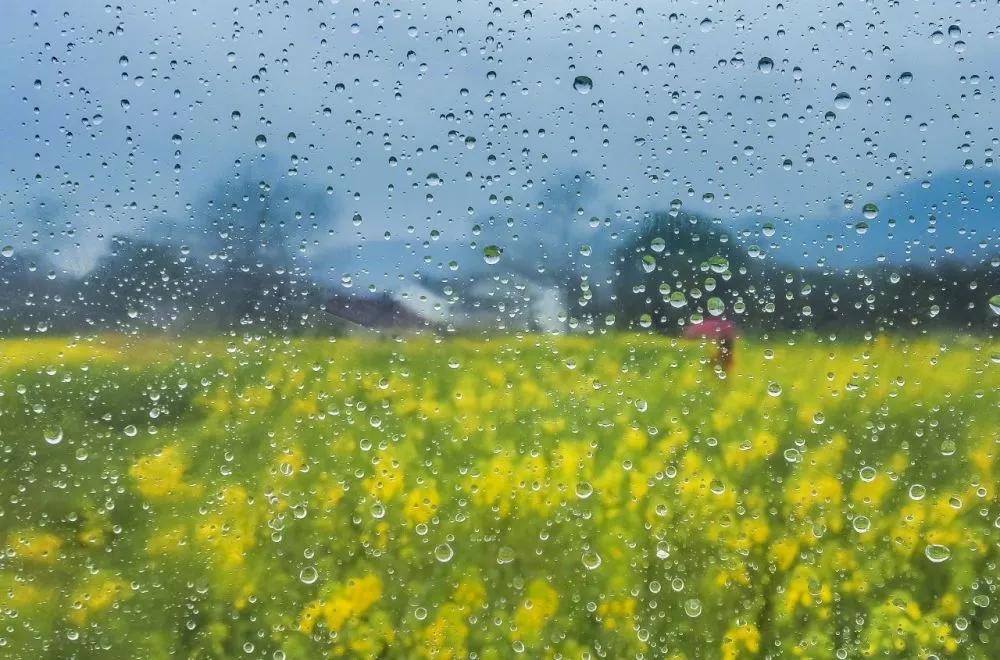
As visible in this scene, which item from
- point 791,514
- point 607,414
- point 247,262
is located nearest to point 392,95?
point 247,262

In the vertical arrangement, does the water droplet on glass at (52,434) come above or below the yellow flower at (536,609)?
above

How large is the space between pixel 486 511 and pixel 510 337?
32cm

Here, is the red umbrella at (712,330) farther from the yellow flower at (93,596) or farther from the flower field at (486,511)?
the yellow flower at (93,596)

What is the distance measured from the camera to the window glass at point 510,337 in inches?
45.3

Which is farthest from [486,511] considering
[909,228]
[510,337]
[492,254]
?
[909,228]

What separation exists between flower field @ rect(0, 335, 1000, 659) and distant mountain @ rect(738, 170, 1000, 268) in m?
0.20

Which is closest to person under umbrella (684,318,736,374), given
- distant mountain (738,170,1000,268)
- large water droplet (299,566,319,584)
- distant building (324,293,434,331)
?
distant mountain (738,170,1000,268)

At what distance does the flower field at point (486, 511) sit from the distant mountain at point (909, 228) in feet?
0.66

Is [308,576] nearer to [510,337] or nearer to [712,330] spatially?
[510,337]

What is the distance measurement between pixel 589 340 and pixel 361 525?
531mm

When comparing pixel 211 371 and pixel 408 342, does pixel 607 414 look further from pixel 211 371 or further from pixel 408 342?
pixel 211 371

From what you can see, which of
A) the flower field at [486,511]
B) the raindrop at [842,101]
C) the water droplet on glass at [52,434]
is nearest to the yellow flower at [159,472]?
the flower field at [486,511]

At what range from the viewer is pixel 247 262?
1172mm

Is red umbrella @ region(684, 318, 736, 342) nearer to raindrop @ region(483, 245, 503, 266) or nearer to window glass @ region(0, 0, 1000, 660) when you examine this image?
window glass @ region(0, 0, 1000, 660)
